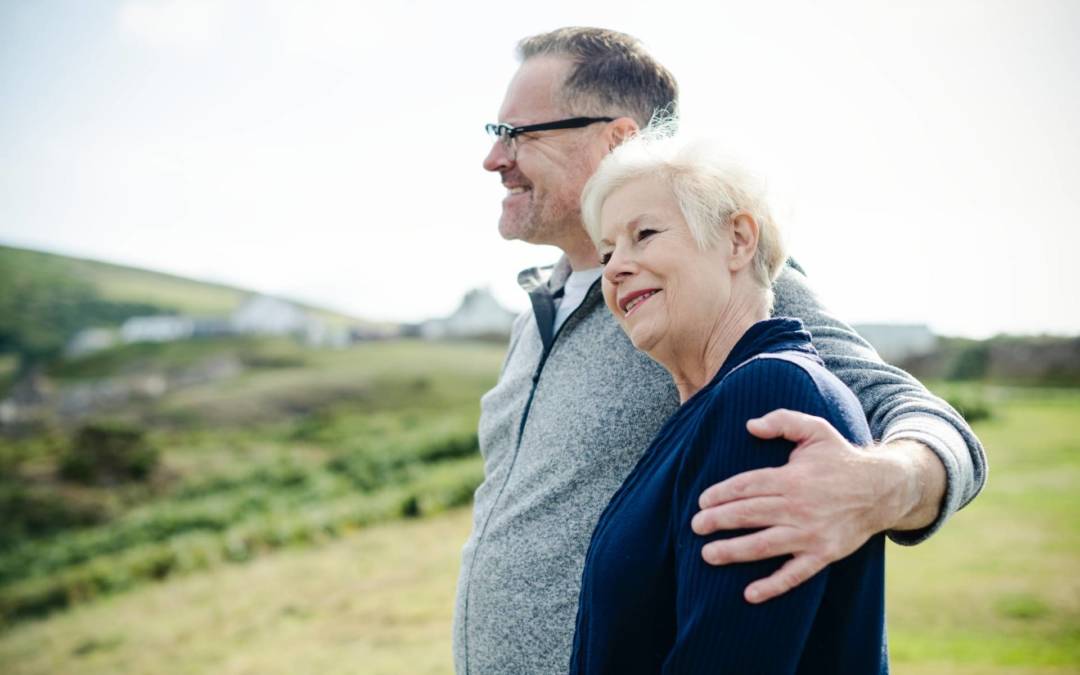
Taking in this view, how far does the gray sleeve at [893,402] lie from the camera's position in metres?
1.45

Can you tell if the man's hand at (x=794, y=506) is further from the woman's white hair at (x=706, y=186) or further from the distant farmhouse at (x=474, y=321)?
the distant farmhouse at (x=474, y=321)

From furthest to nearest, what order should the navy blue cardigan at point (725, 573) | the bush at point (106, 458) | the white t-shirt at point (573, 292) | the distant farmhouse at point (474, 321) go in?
the distant farmhouse at point (474, 321)
the bush at point (106, 458)
the white t-shirt at point (573, 292)
the navy blue cardigan at point (725, 573)

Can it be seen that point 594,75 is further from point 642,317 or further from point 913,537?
point 913,537

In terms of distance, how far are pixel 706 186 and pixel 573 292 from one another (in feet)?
3.51

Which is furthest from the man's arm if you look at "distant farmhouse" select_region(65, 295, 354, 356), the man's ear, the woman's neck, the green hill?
the green hill

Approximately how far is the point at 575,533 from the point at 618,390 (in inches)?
16.3

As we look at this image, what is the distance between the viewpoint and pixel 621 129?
→ 2516mm

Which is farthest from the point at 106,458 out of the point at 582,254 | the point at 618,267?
the point at 618,267

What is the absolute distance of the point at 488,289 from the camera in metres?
58.8

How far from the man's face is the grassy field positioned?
4528mm

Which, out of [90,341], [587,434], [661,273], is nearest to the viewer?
[661,273]

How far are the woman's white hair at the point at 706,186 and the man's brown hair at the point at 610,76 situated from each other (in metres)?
0.96

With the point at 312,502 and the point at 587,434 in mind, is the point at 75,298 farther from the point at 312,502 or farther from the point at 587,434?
the point at 587,434

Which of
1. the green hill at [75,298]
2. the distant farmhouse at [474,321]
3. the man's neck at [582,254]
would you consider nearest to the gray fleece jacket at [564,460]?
the man's neck at [582,254]
